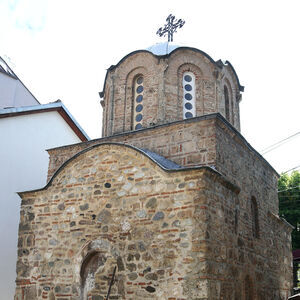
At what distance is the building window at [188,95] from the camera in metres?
10.7

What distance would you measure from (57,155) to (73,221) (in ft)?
8.64

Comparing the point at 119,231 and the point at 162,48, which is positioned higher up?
the point at 162,48

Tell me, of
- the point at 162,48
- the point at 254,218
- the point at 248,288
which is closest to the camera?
the point at 248,288

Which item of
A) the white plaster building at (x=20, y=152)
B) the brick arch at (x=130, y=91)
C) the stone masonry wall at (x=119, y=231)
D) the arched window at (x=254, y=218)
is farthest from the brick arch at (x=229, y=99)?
the white plaster building at (x=20, y=152)

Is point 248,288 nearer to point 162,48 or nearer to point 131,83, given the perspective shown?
point 131,83

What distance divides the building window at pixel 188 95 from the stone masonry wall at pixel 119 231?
308 centimetres

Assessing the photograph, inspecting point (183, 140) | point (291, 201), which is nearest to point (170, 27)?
point (183, 140)

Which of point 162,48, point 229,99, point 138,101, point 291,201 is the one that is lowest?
point 291,201

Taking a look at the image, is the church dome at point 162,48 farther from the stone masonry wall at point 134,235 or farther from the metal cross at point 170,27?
the stone masonry wall at point 134,235

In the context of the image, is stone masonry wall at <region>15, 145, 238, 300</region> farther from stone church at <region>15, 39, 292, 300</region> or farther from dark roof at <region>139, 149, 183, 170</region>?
dark roof at <region>139, 149, 183, 170</region>

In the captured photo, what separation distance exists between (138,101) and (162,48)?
1826 mm

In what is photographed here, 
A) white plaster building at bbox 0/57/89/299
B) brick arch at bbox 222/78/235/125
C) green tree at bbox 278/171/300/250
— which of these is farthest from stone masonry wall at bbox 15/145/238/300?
green tree at bbox 278/171/300/250

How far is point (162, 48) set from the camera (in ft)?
38.3

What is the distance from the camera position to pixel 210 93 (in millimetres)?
10922
